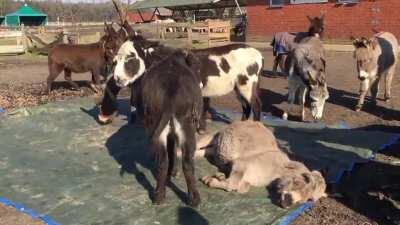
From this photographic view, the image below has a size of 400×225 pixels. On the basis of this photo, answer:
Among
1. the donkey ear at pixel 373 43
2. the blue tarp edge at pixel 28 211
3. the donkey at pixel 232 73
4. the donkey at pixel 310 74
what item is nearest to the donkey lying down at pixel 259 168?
the donkey at pixel 232 73

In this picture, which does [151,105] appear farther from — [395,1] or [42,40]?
[42,40]

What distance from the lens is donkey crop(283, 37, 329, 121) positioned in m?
7.64

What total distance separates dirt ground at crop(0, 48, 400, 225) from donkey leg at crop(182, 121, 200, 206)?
105 centimetres

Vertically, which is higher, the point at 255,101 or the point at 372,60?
the point at 372,60

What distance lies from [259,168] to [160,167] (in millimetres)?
1166

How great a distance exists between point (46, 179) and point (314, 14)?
1900cm

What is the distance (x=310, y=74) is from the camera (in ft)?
25.2

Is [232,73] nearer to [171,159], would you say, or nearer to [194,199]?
[171,159]

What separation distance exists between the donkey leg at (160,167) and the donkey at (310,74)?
12.9 feet

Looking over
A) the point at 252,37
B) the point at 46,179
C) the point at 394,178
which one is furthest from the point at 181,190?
the point at 252,37

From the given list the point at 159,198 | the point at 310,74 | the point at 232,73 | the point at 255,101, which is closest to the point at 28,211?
the point at 159,198

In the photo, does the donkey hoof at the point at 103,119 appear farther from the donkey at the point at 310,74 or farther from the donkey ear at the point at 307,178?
the donkey ear at the point at 307,178

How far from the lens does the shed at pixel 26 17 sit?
52.7 m

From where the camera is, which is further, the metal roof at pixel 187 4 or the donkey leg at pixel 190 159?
the metal roof at pixel 187 4
